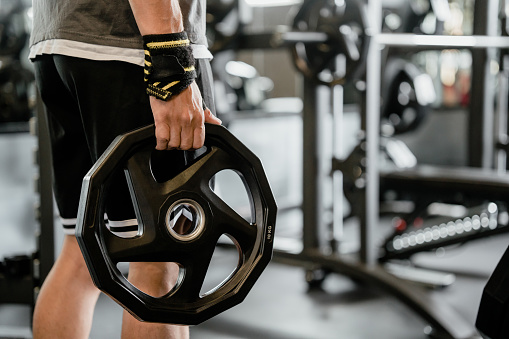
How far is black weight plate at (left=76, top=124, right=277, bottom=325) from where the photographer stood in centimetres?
92

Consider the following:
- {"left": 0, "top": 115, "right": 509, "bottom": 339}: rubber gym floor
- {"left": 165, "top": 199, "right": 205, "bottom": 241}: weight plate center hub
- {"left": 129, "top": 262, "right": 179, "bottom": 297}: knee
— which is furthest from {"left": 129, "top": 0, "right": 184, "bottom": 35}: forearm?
{"left": 0, "top": 115, "right": 509, "bottom": 339}: rubber gym floor

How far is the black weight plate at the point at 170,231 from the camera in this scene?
916mm

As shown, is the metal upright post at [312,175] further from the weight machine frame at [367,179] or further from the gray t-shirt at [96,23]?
the gray t-shirt at [96,23]

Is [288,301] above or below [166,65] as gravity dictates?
below

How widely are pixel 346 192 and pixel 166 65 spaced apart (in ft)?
7.57

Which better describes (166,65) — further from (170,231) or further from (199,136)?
(170,231)

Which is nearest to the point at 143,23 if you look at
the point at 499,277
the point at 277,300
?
the point at 499,277

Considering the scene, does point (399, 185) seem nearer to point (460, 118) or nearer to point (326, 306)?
point (326, 306)

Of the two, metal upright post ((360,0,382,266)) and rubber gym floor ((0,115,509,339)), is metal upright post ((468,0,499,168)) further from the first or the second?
metal upright post ((360,0,382,266))

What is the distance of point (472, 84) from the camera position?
3314 mm

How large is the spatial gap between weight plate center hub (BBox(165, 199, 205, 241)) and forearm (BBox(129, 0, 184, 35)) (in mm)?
269

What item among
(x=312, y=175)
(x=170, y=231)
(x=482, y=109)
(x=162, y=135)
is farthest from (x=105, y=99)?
(x=482, y=109)

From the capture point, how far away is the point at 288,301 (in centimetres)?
243

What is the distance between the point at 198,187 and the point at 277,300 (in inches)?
61.0
